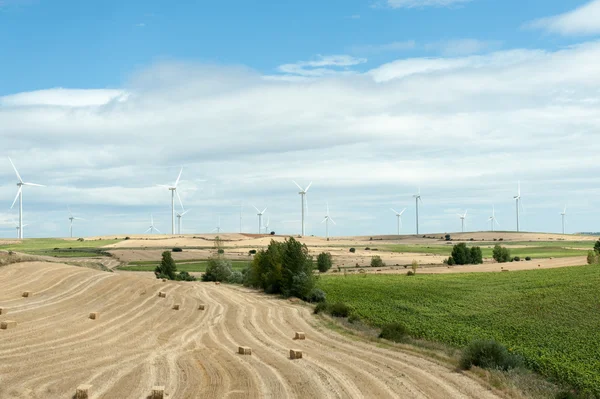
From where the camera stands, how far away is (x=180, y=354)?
4022cm

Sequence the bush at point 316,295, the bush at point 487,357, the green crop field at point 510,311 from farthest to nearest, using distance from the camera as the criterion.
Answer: the bush at point 316,295, the green crop field at point 510,311, the bush at point 487,357

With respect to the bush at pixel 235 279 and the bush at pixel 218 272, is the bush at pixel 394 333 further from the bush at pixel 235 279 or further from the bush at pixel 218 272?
the bush at pixel 218 272

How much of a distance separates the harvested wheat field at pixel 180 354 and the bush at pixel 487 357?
236 centimetres

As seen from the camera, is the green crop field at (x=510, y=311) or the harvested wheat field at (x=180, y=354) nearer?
the harvested wheat field at (x=180, y=354)

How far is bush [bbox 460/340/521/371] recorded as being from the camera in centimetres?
3834

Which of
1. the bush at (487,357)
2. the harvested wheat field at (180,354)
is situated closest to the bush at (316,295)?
the harvested wheat field at (180,354)

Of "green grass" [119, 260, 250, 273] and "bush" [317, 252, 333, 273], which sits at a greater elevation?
"bush" [317, 252, 333, 273]

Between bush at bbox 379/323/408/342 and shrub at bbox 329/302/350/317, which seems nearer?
bush at bbox 379/323/408/342

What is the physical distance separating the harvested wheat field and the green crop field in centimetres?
775

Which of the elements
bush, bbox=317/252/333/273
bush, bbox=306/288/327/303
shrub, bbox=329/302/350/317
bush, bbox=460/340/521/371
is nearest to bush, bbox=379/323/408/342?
bush, bbox=460/340/521/371

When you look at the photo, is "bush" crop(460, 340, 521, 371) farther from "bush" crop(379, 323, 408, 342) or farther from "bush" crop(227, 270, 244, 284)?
"bush" crop(227, 270, 244, 284)

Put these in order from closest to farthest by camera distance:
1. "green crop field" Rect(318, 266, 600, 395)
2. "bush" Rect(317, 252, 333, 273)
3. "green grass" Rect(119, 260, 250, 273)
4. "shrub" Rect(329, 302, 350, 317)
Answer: "green crop field" Rect(318, 266, 600, 395) < "shrub" Rect(329, 302, 350, 317) < "bush" Rect(317, 252, 333, 273) < "green grass" Rect(119, 260, 250, 273)

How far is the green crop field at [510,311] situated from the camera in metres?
43.7

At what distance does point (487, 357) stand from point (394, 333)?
1233 cm
